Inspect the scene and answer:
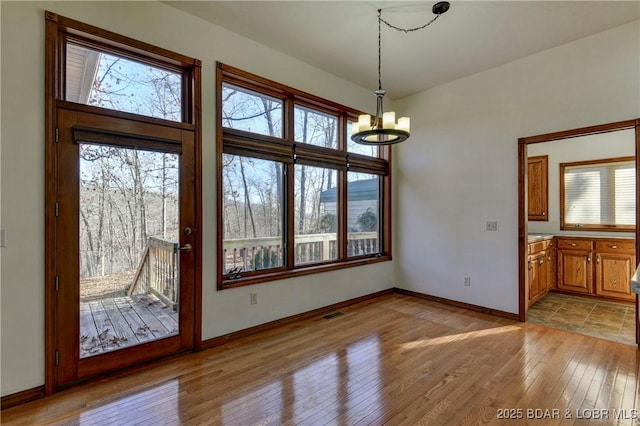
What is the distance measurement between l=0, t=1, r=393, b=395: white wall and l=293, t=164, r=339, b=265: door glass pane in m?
0.83

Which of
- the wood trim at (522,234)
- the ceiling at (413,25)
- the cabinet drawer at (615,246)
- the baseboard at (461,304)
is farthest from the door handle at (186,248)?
the cabinet drawer at (615,246)

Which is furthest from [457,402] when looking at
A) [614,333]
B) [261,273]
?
[614,333]

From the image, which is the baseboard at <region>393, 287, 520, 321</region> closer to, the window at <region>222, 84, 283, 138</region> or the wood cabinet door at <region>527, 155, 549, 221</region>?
the wood cabinet door at <region>527, 155, 549, 221</region>

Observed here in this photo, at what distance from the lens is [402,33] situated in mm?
3205

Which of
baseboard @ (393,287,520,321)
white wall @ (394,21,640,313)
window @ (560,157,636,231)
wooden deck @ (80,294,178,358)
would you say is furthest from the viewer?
window @ (560,157,636,231)

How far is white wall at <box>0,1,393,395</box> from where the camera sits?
6.95 ft

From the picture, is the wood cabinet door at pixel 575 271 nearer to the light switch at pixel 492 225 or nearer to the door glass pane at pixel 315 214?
the light switch at pixel 492 225

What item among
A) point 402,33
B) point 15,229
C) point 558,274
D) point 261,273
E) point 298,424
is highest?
point 402,33

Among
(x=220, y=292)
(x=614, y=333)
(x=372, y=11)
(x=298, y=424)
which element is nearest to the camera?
(x=298, y=424)

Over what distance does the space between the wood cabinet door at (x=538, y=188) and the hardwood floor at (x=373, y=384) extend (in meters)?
2.67

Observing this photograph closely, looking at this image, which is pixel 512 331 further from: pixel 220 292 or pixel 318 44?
pixel 318 44

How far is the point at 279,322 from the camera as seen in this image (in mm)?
3600

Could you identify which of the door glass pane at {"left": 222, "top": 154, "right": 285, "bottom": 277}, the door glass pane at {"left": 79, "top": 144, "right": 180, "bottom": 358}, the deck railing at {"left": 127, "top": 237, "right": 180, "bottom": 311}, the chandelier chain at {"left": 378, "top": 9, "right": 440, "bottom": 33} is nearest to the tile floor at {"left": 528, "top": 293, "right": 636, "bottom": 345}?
the door glass pane at {"left": 222, "top": 154, "right": 285, "bottom": 277}

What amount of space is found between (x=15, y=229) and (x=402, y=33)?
145 inches
